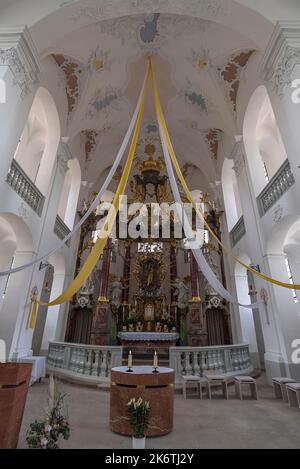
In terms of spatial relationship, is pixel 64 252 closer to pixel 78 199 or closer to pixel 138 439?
pixel 78 199

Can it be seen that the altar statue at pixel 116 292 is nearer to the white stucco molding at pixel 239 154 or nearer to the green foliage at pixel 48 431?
the white stucco molding at pixel 239 154

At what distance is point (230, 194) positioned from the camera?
12.1m

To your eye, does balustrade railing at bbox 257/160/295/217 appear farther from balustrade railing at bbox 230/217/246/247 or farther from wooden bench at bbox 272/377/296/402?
wooden bench at bbox 272/377/296/402

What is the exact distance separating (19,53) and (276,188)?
7.61 m

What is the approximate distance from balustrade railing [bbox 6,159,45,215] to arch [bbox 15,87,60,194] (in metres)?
0.67

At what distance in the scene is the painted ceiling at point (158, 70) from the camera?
27.4 feet

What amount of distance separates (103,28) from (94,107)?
2.81 meters

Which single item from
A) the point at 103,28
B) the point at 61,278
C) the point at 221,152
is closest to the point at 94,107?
the point at 103,28

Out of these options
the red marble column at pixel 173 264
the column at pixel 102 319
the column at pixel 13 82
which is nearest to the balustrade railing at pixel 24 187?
the column at pixel 13 82

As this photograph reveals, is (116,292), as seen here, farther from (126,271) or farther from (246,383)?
(246,383)

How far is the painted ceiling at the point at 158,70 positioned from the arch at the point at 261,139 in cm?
80

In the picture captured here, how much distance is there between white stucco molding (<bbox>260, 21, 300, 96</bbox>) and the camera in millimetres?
5877

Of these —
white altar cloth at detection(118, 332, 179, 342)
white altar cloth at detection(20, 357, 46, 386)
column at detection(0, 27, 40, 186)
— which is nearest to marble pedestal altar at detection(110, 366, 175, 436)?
white altar cloth at detection(20, 357, 46, 386)

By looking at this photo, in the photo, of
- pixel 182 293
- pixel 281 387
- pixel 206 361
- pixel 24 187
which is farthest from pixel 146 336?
pixel 24 187
